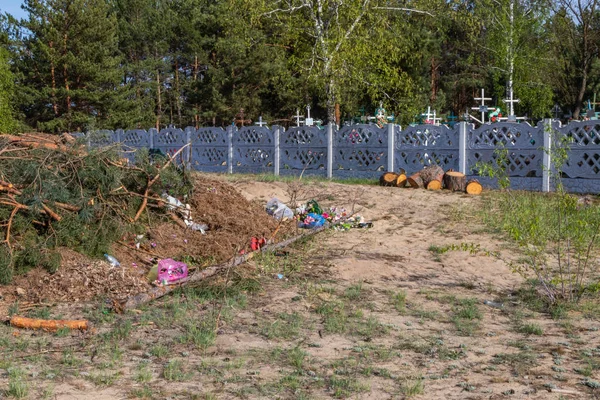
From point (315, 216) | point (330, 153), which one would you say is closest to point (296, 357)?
point (315, 216)

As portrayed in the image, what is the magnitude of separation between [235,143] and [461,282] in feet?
42.3

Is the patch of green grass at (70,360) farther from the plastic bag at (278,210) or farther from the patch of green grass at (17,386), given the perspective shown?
the plastic bag at (278,210)

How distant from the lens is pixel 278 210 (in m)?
10.5

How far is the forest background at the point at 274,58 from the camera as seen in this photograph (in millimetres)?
25188

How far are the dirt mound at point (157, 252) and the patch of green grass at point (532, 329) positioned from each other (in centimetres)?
290

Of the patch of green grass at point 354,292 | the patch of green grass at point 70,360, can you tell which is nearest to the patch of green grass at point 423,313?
the patch of green grass at point 354,292

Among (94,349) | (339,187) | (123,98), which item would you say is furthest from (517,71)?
(94,349)

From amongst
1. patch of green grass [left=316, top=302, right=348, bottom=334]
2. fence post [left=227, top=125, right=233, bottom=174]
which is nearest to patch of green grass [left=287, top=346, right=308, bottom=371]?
patch of green grass [left=316, top=302, right=348, bottom=334]

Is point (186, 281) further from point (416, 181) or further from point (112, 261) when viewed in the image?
point (416, 181)

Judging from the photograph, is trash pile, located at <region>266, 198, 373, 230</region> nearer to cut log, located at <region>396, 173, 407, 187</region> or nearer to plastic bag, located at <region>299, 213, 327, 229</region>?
plastic bag, located at <region>299, 213, 327, 229</region>

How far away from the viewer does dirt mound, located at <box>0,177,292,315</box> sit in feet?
21.9

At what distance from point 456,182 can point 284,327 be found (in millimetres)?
9107

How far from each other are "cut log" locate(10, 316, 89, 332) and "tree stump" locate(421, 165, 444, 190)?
974cm

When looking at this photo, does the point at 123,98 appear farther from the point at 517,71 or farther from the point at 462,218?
the point at 462,218
